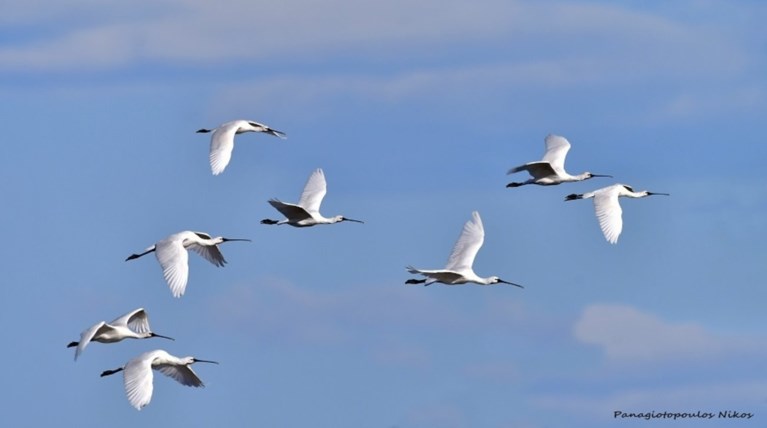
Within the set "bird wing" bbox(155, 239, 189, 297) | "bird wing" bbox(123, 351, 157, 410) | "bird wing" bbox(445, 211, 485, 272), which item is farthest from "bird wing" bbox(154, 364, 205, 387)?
"bird wing" bbox(445, 211, 485, 272)

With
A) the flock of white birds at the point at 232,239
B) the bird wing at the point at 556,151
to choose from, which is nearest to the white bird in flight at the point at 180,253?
the flock of white birds at the point at 232,239

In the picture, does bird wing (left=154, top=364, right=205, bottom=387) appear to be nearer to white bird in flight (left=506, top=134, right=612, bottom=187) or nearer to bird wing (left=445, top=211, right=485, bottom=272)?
bird wing (left=445, top=211, right=485, bottom=272)

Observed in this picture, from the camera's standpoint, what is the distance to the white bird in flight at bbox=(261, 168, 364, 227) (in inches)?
2447

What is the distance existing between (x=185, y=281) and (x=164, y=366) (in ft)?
8.86

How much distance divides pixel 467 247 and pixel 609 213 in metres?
3.82

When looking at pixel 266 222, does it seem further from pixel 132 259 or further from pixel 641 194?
pixel 641 194

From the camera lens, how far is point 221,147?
6038cm

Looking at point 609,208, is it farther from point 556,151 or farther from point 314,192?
point 314,192

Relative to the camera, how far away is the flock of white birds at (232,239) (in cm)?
5559

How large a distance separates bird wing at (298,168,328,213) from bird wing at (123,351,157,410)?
9.06 m

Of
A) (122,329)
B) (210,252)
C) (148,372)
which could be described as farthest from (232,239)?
(148,372)

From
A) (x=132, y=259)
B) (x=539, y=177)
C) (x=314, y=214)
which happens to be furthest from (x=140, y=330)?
(x=539, y=177)

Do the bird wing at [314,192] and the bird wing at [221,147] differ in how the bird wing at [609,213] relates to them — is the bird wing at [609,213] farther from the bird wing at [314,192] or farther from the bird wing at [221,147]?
the bird wing at [221,147]

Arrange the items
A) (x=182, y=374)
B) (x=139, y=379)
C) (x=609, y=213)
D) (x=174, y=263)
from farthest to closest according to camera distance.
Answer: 1. (x=609, y=213)
2. (x=182, y=374)
3. (x=174, y=263)
4. (x=139, y=379)
